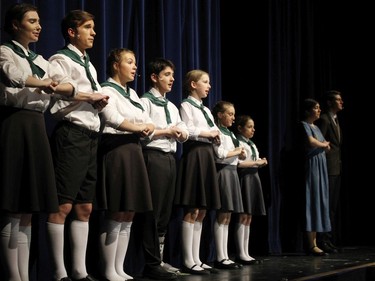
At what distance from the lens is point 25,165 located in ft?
10.3

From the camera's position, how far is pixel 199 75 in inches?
187

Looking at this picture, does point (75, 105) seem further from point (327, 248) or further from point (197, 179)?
point (327, 248)

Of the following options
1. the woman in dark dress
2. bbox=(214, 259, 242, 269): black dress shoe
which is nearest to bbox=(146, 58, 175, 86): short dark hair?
bbox=(214, 259, 242, 269): black dress shoe

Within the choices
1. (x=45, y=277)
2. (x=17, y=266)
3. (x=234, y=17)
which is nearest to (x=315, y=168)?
(x=234, y=17)

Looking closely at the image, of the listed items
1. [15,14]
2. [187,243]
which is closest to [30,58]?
[15,14]

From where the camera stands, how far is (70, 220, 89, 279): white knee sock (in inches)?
139

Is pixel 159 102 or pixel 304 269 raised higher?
pixel 159 102

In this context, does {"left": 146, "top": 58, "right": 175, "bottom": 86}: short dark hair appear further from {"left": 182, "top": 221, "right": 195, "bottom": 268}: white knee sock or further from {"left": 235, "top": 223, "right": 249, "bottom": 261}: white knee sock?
{"left": 235, "top": 223, "right": 249, "bottom": 261}: white knee sock

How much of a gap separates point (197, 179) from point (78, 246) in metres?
1.23

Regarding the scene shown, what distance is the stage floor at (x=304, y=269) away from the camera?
427cm

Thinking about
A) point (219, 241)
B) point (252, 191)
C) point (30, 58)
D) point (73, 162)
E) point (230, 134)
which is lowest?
point (219, 241)

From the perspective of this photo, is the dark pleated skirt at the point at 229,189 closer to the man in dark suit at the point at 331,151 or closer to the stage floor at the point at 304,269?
the stage floor at the point at 304,269

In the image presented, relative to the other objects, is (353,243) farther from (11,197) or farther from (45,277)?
(11,197)

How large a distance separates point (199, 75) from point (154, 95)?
1.71 ft
